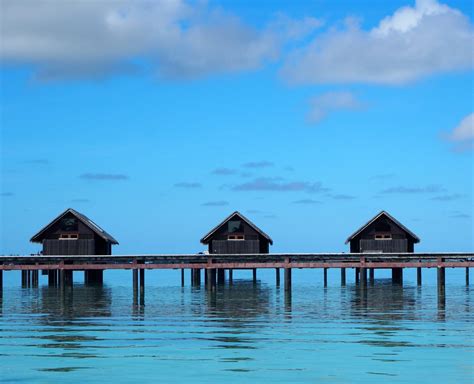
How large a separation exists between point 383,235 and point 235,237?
33.7 ft

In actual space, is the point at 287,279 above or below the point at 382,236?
below

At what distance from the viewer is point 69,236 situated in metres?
58.3

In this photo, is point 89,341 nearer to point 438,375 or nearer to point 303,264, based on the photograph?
point 438,375

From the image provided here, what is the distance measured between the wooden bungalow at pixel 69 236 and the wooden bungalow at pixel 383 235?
18.2 m

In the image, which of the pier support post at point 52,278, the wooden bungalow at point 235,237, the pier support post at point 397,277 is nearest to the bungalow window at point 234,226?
the wooden bungalow at point 235,237

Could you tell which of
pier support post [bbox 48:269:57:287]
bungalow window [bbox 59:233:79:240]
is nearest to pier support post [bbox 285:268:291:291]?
bungalow window [bbox 59:233:79:240]

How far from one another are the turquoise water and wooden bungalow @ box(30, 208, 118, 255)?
10.3 m

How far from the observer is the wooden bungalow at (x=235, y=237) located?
57.1m

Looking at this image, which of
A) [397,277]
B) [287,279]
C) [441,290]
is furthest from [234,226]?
[397,277]

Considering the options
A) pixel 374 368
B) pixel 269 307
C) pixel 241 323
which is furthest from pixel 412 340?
pixel 269 307

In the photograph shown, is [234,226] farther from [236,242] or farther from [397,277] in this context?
[397,277]

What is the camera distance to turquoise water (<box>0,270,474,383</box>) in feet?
81.1

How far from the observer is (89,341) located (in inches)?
1228

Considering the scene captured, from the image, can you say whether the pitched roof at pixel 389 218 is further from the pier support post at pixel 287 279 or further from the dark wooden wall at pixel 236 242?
the pier support post at pixel 287 279
